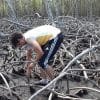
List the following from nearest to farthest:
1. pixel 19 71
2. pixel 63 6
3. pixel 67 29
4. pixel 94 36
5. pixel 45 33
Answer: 1. pixel 45 33
2. pixel 19 71
3. pixel 94 36
4. pixel 67 29
5. pixel 63 6

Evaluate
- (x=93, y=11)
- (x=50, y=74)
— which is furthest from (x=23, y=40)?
(x=93, y=11)

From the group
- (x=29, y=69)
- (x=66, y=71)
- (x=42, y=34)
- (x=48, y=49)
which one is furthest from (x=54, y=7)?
(x=66, y=71)

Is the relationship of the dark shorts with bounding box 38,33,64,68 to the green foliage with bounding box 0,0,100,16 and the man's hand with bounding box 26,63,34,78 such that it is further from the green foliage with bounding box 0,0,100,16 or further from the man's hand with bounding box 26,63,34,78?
the green foliage with bounding box 0,0,100,16

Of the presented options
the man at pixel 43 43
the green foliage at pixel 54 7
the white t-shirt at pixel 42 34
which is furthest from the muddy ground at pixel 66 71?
the green foliage at pixel 54 7

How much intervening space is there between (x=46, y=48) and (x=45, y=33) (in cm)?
30

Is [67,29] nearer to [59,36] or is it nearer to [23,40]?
[59,36]

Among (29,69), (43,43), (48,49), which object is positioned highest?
(43,43)

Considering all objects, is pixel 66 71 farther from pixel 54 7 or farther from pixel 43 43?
pixel 54 7

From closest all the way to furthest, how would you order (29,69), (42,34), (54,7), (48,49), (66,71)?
(66,71) → (42,34) → (48,49) → (29,69) → (54,7)

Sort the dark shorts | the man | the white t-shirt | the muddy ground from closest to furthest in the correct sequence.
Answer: the muddy ground
the man
the white t-shirt
the dark shorts

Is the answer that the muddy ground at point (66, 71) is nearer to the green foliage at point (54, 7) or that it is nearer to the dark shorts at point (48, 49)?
the dark shorts at point (48, 49)

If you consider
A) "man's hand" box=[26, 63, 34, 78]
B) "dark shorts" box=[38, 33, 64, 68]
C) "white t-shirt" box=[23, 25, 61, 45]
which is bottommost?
"man's hand" box=[26, 63, 34, 78]

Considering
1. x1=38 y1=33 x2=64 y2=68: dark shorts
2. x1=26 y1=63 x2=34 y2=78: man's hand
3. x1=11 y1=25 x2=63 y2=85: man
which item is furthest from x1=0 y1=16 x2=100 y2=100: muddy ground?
x1=38 y1=33 x2=64 y2=68: dark shorts

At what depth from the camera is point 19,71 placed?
8047mm
